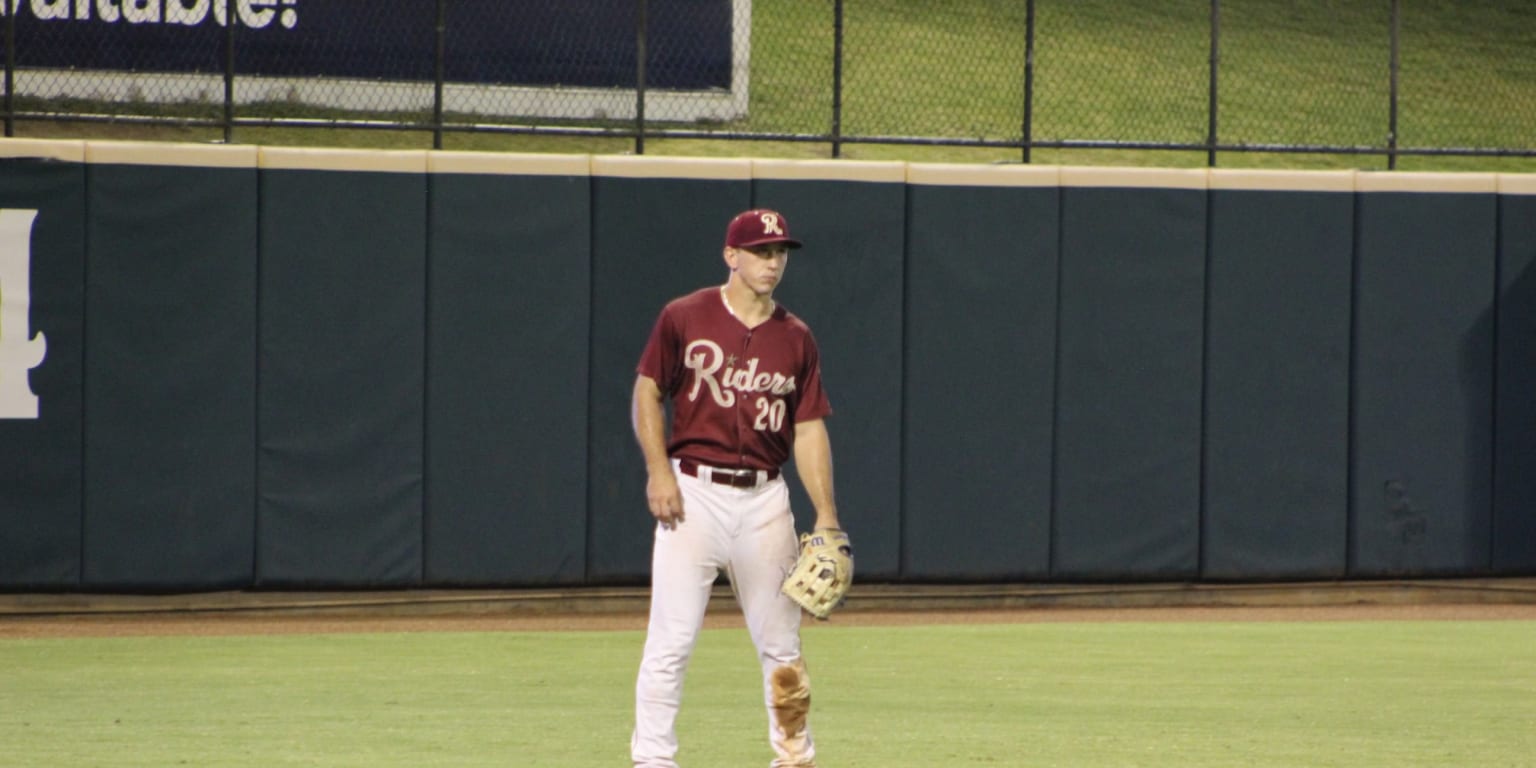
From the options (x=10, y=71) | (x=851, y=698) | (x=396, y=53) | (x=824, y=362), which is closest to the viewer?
(x=851, y=698)

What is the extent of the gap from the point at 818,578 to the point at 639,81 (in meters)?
7.27

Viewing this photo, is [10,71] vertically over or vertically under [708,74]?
under

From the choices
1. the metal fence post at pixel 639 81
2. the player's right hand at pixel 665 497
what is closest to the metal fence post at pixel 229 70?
the metal fence post at pixel 639 81

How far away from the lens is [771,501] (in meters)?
5.61

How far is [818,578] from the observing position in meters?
5.48

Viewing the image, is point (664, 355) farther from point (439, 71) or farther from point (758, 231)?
point (439, 71)

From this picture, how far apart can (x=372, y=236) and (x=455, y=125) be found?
1428mm

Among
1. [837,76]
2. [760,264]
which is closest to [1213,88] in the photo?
[837,76]

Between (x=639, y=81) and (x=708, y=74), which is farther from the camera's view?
(x=708, y=74)

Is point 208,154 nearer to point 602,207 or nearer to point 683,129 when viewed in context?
point 602,207

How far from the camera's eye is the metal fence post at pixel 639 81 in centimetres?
1215

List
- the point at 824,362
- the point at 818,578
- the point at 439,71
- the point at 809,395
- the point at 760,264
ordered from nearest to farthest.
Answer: the point at 818,578 < the point at 760,264 < the point at 809,395 < the point at 824,362 < the point at 439,71

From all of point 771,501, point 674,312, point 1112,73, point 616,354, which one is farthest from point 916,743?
point 1112,73

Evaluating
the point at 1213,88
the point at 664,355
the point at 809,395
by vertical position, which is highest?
the point at 1213,88
